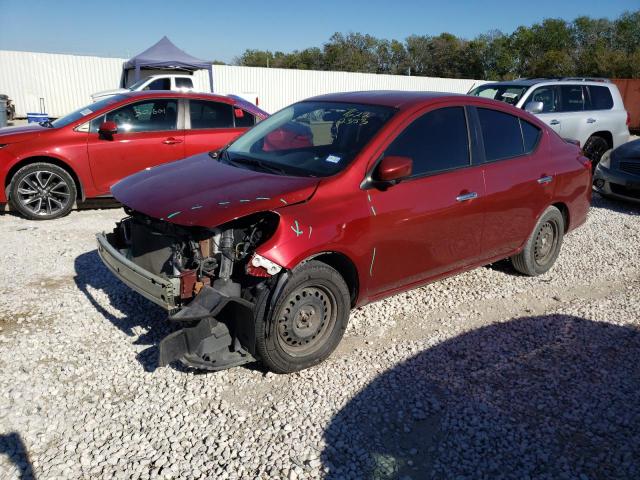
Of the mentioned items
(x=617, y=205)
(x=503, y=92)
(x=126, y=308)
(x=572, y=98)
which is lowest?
(x=126, y=308)

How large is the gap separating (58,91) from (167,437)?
83.5 ft

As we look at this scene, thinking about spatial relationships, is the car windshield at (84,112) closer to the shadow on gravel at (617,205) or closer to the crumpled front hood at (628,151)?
the shadow on gravel at (617,205)

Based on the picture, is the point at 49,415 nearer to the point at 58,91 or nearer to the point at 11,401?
the point at 11,401

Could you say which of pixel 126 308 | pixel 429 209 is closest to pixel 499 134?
pixel 429 209

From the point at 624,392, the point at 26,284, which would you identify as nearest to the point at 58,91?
the point at 26,284

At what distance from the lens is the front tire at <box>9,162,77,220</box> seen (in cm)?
651

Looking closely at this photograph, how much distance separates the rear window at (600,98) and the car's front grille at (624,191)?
114 inches

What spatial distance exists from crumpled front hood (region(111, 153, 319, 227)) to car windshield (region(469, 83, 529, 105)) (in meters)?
7.32

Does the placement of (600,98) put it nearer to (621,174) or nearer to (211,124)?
(621,174)

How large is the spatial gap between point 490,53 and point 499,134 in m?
55.5

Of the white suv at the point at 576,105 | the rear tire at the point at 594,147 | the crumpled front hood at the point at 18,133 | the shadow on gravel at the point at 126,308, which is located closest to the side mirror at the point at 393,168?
the shadow on gravel at the point at 126,308

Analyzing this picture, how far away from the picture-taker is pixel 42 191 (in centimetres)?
663

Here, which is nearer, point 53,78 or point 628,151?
point 628,151

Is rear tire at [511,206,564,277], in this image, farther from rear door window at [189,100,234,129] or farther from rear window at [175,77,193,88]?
rear window at [175,77,193,88]
